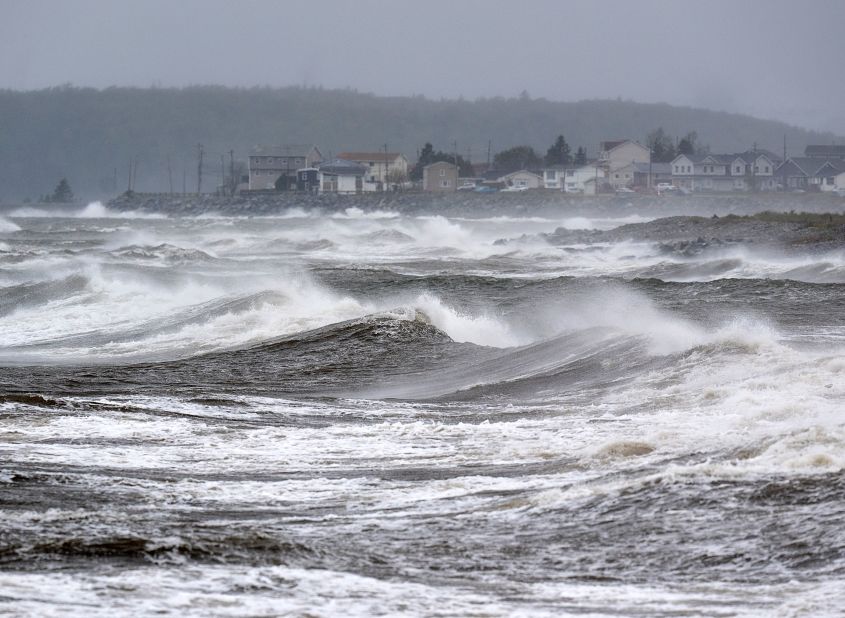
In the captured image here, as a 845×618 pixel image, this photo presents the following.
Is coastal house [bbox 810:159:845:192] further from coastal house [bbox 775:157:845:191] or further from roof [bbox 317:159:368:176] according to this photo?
roof [bbox 317:159:368:176]

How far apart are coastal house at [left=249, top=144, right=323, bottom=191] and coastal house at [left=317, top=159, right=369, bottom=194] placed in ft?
48.1

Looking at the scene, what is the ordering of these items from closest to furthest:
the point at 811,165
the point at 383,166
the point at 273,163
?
the point at 811,165 < the point at 383,166 < the point at 273,163

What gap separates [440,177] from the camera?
467ft

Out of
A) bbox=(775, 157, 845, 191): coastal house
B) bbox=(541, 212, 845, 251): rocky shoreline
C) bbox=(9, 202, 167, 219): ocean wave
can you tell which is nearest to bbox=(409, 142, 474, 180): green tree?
bbox=(9, 202, 167, 219): ocean wave

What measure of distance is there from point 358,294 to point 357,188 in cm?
11366

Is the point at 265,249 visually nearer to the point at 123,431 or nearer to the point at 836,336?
the point at 836,336

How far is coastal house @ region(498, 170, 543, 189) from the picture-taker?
141 m

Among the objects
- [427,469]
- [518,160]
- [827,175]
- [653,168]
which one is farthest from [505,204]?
[427,469]

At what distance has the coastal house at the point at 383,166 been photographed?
503 ft

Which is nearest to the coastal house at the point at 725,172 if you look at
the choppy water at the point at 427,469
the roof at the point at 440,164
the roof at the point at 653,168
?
the roof at the point at 653,168

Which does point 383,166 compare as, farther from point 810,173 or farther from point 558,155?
point 810,173

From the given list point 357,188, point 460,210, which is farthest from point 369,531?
point 357,188

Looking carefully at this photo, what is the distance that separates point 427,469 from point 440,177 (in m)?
134

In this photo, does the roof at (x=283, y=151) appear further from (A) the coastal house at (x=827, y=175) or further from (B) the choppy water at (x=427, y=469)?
(B) the choppy water at (x=427, y=469)
